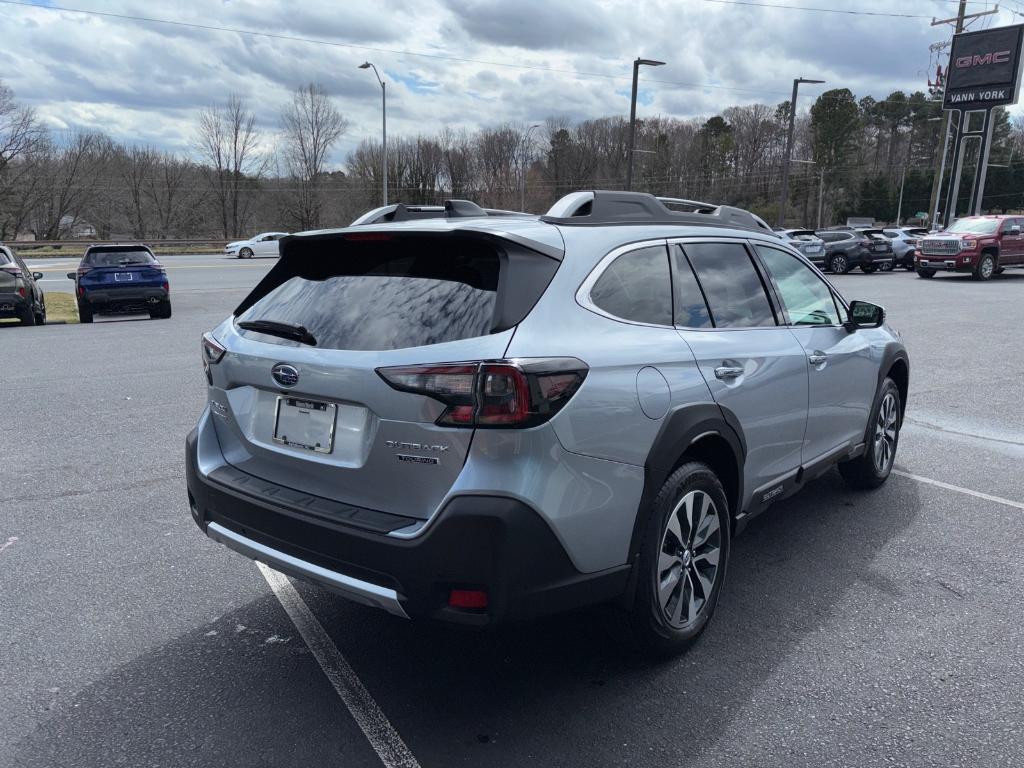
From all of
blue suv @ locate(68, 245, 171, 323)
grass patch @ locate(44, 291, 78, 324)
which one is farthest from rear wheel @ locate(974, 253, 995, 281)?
grass patch @ locate(44, 291, 78, 324)

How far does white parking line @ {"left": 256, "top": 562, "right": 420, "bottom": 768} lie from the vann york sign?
47.8 meters

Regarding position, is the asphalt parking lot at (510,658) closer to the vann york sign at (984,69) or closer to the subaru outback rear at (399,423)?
the subaru outback rear at (399,423)

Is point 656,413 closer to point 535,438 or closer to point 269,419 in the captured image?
point 535,438

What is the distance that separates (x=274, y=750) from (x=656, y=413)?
176cm

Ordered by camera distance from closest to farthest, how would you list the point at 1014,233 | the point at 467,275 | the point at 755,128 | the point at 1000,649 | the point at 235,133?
the point at 467,275 → the point at 1000,649 → the point at 1014,233 → the point at 235,133 → the point at 755,128

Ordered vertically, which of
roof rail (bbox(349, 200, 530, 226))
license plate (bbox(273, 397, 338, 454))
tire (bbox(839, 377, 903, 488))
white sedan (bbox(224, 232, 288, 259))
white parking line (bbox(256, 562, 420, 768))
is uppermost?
roof rail (bbox(349, 200, 530, 226))

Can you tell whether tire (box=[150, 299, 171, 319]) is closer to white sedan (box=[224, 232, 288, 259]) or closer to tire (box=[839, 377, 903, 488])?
tire (box=[839, 377, 903, 488])

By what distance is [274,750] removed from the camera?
2.58m

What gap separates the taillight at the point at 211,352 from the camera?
3.25 m

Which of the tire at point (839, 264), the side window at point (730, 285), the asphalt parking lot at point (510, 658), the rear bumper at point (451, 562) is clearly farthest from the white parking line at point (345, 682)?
the tire at point (839, 264)

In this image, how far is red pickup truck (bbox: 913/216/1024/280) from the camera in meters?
24.8

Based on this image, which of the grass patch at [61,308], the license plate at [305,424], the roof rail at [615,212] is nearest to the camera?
the license plate at [305,424]

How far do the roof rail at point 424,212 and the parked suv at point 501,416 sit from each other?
0.03 meters

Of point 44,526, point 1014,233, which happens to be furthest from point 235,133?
point 44,526
